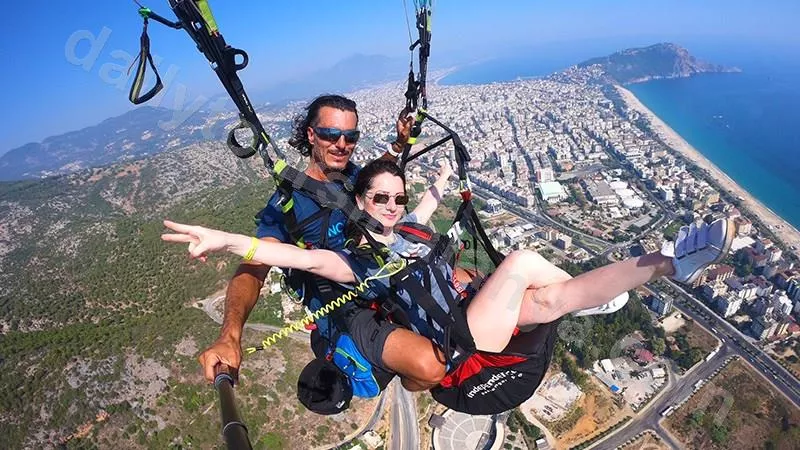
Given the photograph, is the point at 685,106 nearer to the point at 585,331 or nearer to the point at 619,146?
the point at 619,146

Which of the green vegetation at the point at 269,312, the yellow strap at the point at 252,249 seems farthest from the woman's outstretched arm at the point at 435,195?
the green vegetation at the point at 269,312

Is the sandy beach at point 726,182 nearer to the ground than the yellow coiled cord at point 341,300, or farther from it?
nearer to the ground

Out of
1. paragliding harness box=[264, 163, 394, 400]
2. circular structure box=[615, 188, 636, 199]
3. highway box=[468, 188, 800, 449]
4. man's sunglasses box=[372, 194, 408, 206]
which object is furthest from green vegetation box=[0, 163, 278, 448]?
circular structure box=[615, 188, 636, 199]

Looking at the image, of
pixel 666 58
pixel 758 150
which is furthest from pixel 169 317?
pixel 666 58

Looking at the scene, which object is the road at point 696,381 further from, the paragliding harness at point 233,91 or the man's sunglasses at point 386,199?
the paragliding harness at point 233,91

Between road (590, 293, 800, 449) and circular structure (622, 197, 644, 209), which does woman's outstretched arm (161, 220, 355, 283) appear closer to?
road (590, 293, 800, 449)

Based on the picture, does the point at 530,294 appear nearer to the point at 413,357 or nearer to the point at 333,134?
the point at 413,357

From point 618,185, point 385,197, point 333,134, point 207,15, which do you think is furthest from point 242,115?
point 618,185
